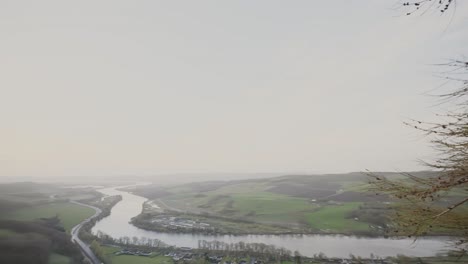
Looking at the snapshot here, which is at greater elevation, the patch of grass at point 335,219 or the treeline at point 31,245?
the treeline at point 31,245

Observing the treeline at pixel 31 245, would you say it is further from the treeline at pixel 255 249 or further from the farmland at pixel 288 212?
the farmland at pixel 288 212

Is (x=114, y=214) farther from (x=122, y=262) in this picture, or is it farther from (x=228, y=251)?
(x=228, y=251)

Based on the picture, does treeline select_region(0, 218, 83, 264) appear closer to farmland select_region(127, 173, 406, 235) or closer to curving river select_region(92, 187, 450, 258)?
curving river select_region(92, 187, 450, 258)

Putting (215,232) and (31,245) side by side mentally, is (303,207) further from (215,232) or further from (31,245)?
(31,245)

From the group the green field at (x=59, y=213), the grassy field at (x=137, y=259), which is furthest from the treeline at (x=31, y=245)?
the green field at (x=59, y=213)

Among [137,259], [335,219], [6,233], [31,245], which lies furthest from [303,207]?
[6,233]

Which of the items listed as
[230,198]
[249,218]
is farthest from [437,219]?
[230,198]

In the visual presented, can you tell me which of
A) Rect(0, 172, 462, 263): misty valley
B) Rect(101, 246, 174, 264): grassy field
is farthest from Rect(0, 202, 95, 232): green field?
Rect(101, 246, 174, 264): grassy field
